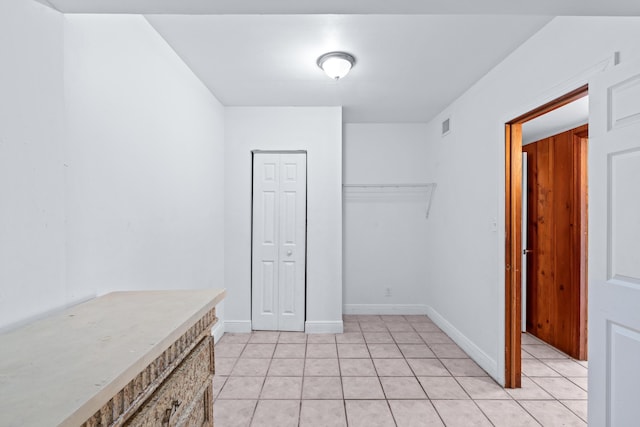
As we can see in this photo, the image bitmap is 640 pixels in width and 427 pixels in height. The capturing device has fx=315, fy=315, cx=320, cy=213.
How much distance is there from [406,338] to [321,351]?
3.32ft

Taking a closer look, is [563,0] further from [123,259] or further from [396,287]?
[396,287]

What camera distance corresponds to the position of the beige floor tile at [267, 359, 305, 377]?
268 centimetres

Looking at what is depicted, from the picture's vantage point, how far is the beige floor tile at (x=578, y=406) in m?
2.17

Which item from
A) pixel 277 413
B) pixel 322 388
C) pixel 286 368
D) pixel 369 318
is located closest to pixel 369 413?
pixel 322 388

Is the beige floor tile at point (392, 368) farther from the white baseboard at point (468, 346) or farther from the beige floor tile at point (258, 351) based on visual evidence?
the beige floor tile at point (258, 351)

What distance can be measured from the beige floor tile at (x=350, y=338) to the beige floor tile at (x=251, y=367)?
88 cm

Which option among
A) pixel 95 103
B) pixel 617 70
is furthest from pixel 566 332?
pixel 95 103

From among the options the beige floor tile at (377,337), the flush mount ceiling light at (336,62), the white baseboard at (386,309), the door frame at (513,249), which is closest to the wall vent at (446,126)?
the door frame at (513,249)

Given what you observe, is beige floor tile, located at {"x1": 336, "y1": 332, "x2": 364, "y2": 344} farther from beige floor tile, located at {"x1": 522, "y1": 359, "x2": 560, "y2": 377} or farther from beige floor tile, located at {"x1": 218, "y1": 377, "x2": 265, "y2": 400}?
beige floor tile, located at {"x1": 522, "y1": 359, "x2": 560, "y2": 377}


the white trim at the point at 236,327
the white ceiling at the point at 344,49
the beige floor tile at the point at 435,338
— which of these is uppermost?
the white ceiling at the point at 344,49

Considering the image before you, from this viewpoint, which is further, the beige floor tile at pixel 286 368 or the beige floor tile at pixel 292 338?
the beige floor tile at pixel 292 338

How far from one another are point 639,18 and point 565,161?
203 cm

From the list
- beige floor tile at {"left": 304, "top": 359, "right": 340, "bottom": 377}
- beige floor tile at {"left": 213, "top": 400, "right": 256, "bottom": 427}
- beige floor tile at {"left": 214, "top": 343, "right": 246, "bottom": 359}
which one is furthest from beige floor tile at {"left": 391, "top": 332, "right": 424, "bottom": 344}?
beige floor tile at {"left": 213, "top": 400, "right": 256, "bottom": 427}

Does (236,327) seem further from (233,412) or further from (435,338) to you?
(435,338)
